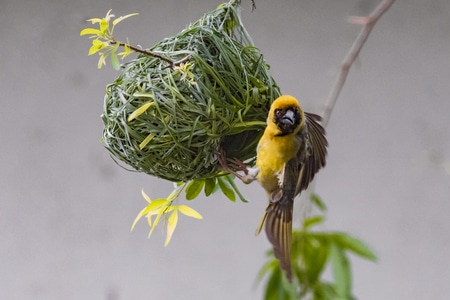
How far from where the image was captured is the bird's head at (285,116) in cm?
83

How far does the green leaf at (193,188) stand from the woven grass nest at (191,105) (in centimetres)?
7

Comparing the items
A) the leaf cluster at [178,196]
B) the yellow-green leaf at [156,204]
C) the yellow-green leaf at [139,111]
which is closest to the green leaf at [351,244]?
the leaf cluster at [178,196]

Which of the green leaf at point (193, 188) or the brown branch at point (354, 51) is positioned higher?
the brown branch at point (354, 51)

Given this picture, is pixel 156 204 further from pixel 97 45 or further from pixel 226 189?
pixel 97 45

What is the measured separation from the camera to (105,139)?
0.97 m

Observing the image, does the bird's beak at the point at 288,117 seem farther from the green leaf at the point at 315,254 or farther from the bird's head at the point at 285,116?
the green leaf at the point at 315,254

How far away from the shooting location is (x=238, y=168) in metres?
0.95

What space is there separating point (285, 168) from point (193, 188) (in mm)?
202

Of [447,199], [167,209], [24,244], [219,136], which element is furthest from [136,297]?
[219,136]

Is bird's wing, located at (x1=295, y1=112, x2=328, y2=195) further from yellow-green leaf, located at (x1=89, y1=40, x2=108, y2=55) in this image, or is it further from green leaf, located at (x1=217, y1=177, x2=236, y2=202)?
yellow-green leaf, located at (x1=89, y1=40, x2=108, y2=55)

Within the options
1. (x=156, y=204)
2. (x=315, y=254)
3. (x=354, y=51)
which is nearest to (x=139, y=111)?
(x=156, y=204)

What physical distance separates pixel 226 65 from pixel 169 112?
11 cm

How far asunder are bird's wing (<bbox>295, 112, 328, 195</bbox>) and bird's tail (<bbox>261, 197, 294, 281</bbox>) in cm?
3

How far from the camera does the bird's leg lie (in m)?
0.93
